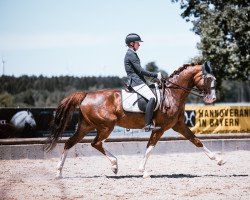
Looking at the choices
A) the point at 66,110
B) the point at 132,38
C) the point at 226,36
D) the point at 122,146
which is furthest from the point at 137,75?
the point at 226,36

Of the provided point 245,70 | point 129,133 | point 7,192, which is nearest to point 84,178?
point 7,192

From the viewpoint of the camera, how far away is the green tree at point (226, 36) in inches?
968

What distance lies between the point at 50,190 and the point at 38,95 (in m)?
47.4

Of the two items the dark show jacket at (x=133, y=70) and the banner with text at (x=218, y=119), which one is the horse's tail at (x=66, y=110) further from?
the banner with text at (x=218, y=119)

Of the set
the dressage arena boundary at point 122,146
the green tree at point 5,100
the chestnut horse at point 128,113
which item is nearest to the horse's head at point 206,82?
the chestnut horse at point 128,113

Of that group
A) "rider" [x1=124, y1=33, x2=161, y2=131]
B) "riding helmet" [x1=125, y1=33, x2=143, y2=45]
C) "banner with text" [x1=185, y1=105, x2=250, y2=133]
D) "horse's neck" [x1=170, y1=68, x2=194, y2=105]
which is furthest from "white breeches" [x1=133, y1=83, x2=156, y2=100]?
"banner with text" [x1=185, y1=105, x2=250, y2=133]

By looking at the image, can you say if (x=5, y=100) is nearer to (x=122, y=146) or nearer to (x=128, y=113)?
(x=122, y=146)

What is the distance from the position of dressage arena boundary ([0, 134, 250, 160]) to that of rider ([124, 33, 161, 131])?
203 inches

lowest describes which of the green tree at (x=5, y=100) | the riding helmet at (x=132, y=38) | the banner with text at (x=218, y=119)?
the green tree at (x=5, y=100)

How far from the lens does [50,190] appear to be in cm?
783

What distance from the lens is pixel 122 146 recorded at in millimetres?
15102

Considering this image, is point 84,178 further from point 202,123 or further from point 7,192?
point 202,123

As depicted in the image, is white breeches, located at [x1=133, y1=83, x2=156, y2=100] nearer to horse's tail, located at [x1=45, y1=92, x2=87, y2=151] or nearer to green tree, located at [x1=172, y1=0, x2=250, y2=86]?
horse's tail, located at [x1=45, y1=92, x2=87, y2=151]

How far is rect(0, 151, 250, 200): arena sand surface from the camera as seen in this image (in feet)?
24.1
